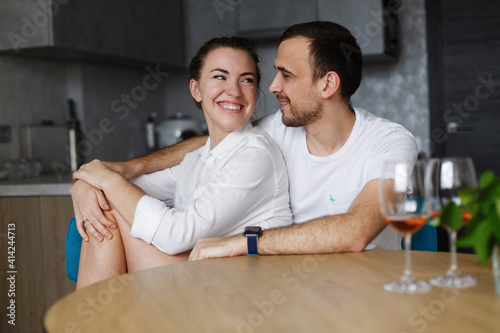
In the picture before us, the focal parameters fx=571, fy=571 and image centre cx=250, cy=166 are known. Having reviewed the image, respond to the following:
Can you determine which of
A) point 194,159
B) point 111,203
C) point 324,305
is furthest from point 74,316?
point 194,159

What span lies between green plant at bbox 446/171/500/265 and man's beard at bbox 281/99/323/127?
94cm

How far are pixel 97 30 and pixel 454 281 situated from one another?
108 inches

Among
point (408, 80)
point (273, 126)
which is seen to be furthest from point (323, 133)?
point (408, 80)

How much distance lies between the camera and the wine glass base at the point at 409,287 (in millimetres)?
893

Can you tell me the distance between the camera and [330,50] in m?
1.78

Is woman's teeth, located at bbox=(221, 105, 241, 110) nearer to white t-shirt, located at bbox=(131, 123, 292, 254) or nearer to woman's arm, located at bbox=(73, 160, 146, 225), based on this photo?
white t-shirt, located at bbox=(131, 123, 292, 254)

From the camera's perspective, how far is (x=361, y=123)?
67.4 inches

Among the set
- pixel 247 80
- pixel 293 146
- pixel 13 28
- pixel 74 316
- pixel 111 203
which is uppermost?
pixel 13 28

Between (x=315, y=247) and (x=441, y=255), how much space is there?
0.27 m

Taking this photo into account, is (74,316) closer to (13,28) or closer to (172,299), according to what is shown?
(172,299)

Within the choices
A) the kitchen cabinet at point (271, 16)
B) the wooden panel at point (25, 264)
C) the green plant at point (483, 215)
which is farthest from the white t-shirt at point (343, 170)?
the kitchen cabinet at point (271, 16)

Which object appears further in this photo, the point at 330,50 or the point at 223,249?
the point at 330,50

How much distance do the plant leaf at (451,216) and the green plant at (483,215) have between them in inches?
0.8

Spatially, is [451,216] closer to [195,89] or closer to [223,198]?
[223,198]
